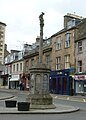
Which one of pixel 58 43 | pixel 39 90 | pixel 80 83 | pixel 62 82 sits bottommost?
pixel 39 90

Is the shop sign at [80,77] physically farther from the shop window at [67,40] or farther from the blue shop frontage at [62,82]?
the shop window at [67,40]

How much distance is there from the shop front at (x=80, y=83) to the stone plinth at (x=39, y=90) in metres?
23.3

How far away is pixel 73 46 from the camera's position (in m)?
50.2

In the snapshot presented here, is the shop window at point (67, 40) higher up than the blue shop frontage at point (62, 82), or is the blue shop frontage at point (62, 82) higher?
the shop window at point (67, 40)

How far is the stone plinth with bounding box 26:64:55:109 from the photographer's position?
22.8 meters

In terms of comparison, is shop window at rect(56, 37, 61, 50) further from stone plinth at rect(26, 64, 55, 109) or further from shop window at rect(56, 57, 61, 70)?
stone plinth at rect(26, 64, 55, 109)

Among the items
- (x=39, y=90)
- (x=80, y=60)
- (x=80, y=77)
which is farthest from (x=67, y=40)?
(x=39, y=90)

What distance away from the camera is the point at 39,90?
23125 mm

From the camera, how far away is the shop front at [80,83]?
46.8 m

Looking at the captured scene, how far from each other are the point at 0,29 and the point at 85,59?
14323 mm

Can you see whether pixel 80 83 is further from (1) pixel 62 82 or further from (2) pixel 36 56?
(2) pixel 36 56

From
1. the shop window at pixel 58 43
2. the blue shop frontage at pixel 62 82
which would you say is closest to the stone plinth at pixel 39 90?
the blue shop frontage at pixel 62 82

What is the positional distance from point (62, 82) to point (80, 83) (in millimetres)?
4765

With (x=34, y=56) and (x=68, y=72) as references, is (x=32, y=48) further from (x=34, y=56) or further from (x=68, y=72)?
(x=68, y=72)
